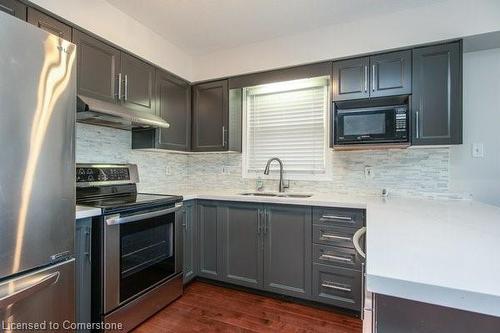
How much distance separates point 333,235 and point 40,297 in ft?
6.14

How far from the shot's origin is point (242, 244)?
Answer: 8.02ft

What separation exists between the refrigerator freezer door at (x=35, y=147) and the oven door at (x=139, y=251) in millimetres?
345

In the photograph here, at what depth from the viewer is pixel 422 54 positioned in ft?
6.83

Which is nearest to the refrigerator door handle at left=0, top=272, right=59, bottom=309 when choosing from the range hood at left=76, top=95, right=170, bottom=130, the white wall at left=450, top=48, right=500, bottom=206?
the range hood at left=76, top=95, right=170, bottom=130

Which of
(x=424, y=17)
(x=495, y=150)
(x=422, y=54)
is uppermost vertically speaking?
(x=424, y=17)

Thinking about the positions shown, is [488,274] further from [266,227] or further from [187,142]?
[187,142]

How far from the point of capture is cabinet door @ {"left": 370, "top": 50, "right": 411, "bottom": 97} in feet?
6.97

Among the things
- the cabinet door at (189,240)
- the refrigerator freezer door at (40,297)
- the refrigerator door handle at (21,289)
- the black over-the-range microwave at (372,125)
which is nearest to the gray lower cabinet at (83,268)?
the refrigerator freezer door at (40,297)

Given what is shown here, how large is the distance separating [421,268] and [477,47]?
240cm

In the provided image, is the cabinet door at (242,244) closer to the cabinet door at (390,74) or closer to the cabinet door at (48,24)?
the cabinet door at (390,74)

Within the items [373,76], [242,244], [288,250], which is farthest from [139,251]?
[373,76]

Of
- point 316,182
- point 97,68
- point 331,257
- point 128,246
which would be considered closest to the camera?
point 128,246

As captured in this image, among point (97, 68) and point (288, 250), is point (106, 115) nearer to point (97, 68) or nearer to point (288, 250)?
point (97, 68)

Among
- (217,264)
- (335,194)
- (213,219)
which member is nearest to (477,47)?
(335,194)
